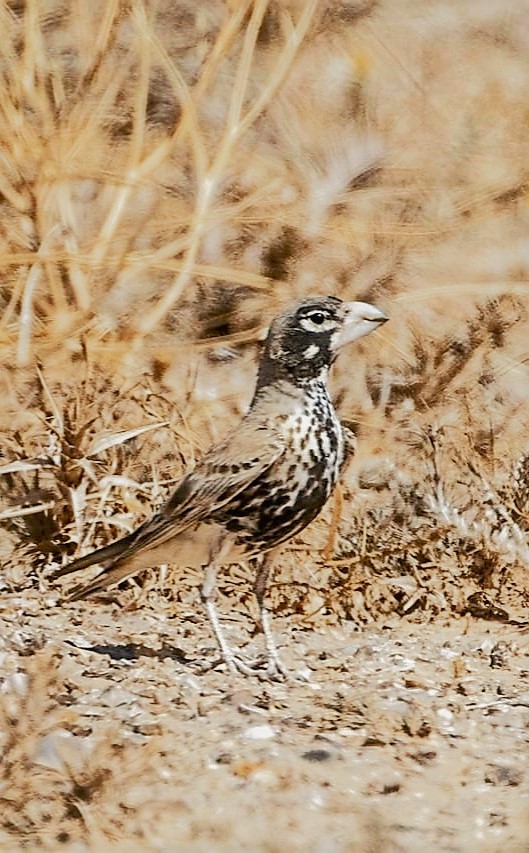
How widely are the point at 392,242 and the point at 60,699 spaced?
2.57 feet

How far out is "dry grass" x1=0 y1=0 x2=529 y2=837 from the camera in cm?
217

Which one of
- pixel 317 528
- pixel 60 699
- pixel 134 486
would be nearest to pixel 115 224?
pixel 134 486

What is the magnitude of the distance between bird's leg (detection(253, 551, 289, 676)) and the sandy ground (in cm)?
2

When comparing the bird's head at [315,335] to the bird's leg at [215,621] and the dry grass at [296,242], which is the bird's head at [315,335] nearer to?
the dry grass at [296,242]

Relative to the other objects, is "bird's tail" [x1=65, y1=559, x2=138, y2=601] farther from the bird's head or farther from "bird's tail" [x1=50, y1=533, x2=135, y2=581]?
the bird's head

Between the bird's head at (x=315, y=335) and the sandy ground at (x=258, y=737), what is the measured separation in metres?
0.35

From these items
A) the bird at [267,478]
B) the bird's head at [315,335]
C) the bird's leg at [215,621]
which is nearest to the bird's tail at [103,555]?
Answer: the bird at [267,478]

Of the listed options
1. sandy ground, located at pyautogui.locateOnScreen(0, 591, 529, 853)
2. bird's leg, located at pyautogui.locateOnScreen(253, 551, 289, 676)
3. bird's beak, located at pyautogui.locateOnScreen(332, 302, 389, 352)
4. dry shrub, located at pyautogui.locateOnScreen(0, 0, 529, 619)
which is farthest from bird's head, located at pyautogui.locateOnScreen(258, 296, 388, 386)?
sandy ground, located at pyautogui.locateOnScreen(0, 591, 529, 853)

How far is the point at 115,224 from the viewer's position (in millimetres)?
2213

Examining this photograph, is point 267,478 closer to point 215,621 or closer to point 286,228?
point 215,621

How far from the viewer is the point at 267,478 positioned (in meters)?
1.98

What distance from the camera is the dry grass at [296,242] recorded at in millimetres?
2174

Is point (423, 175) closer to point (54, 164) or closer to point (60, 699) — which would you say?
point (54, 164)

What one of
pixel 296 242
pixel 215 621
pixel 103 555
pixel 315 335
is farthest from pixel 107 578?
pixel 296 242
